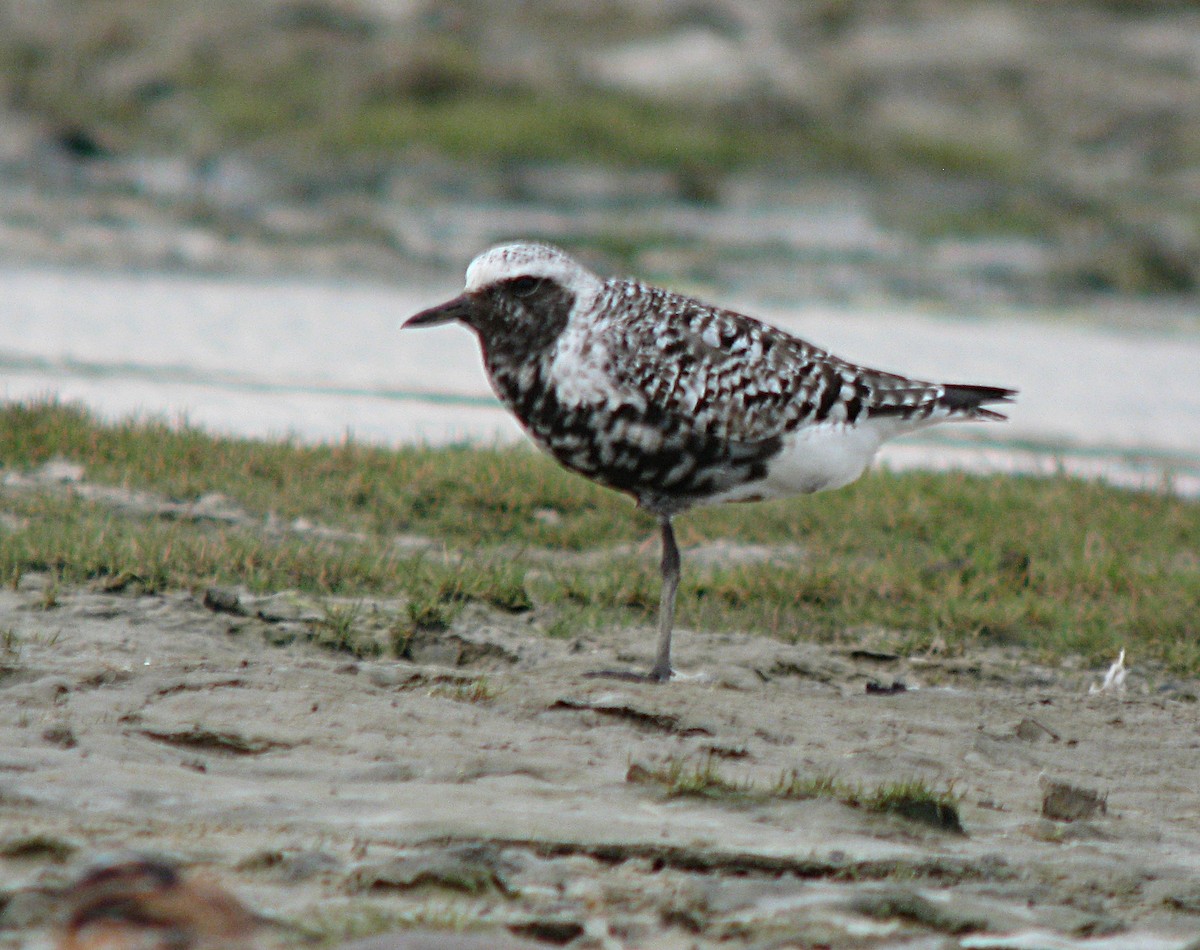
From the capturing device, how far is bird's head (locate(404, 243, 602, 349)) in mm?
5570

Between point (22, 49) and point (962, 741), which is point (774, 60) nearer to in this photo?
point (22, 49)

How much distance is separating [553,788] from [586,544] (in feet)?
12.8

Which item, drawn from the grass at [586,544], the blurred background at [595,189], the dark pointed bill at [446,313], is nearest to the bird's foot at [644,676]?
the grass at [586,544]

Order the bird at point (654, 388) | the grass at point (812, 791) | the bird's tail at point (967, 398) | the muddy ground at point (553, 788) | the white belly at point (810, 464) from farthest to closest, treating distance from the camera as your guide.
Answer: the bird's tail at point (967, 398), the white belly at point (810, 464), the bird at point (654, 388), the grass at point (812, 791), the muddy ground at point (553, 788)

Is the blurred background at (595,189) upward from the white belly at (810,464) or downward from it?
upward

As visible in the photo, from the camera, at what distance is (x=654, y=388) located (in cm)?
558

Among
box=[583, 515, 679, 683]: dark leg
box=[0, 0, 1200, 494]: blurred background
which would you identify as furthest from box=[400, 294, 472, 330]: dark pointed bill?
box=[0, 0, 1200, 494]: blurred background

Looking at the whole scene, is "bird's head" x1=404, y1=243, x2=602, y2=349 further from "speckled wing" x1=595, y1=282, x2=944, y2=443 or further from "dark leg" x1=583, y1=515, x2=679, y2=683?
"dark leg" x1=583, y1=515, x2=679, y2=683

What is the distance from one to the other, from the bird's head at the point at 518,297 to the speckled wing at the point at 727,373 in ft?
0.68

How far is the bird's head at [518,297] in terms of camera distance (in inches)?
219

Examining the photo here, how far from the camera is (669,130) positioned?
27609mm

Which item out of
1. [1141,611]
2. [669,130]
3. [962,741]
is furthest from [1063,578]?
[669,130]

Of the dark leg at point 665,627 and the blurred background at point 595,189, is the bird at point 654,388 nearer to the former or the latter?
the dark leg at point 665,627

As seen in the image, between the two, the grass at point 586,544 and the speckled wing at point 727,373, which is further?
the grass at point 586,544
